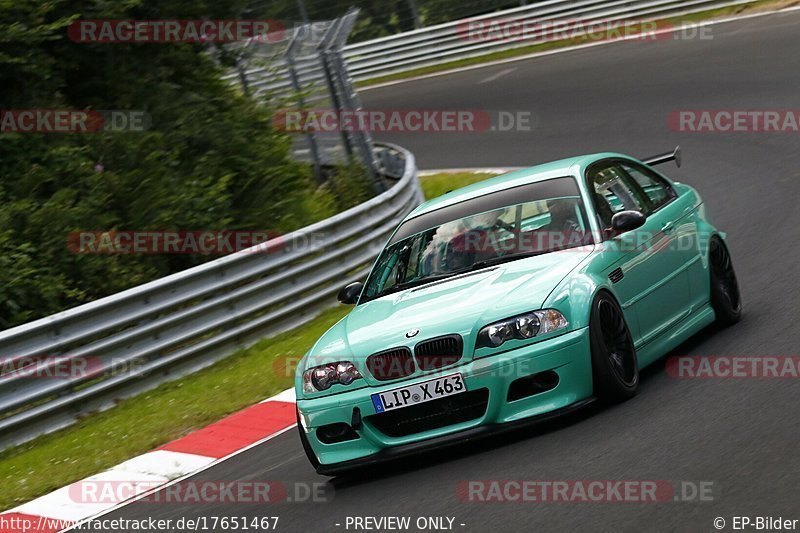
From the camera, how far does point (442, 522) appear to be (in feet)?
18.7

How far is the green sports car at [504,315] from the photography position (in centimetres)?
664

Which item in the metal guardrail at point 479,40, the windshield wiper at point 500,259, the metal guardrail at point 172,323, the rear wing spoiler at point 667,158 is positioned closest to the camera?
the windshield wiper at point 500,259

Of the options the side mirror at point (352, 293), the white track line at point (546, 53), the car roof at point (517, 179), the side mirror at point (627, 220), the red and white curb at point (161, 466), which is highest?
the car roof at point (517, 179)

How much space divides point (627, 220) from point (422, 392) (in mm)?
1820

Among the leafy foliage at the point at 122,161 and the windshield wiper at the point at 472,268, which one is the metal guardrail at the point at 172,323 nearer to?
the leafy foliage at the point at 122,161

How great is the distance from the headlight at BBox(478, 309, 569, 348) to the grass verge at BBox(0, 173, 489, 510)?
3.46 metres

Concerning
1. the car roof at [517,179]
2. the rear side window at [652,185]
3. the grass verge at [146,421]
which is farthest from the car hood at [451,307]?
the grass verge at [146,421]

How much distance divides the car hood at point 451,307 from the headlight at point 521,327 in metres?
0.04

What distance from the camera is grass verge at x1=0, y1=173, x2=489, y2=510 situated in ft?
29.2

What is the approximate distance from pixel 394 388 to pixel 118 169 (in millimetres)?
9035

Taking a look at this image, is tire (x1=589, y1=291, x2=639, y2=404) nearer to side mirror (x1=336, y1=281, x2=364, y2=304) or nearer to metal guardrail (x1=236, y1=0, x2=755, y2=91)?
side mirror (x1=336, y1=281, x2=364, y2=304)

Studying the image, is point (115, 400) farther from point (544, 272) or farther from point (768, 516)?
point (768, 516)

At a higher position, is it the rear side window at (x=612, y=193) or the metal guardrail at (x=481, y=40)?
the rear side window at (x=612, y=193)

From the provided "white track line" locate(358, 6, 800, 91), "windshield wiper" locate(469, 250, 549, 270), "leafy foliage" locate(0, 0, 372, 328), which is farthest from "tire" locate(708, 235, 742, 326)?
"white track line" locate(358, 6, 800, 91)
